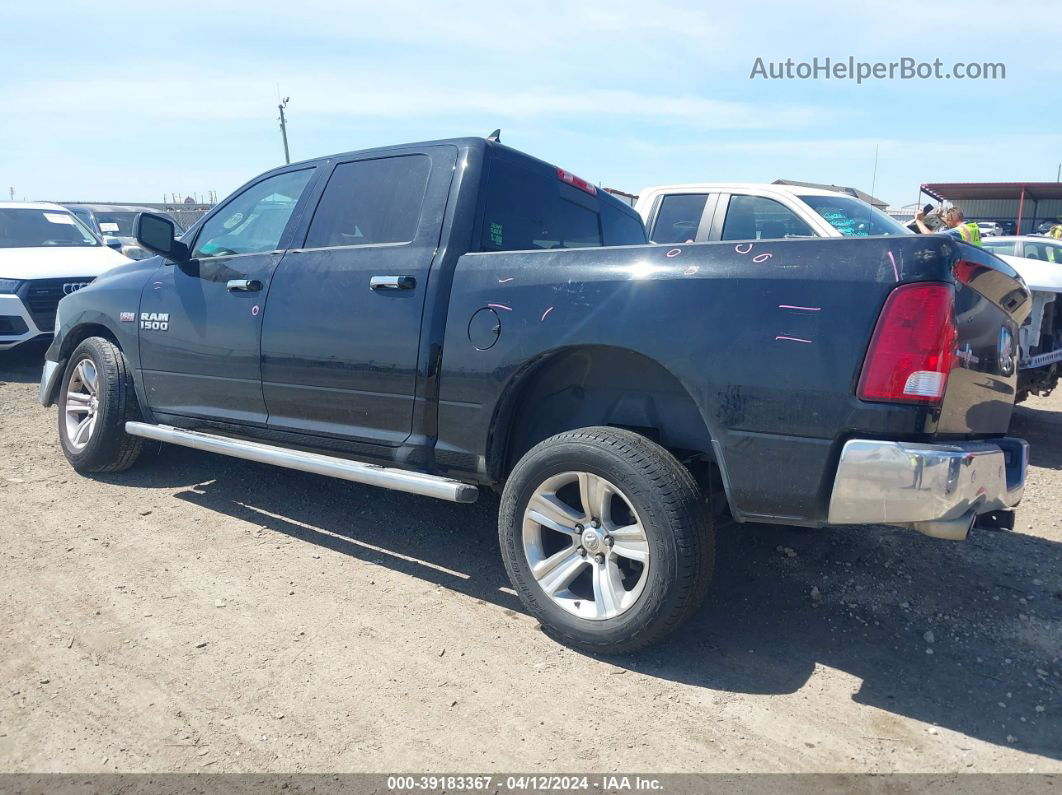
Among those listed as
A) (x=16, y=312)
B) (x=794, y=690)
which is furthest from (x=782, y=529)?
(x=16, y=312)

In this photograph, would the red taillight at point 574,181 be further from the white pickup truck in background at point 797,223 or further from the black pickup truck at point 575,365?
the white pickup truck in background at point 797,223

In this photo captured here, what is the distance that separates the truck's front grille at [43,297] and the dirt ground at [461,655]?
15.0ft

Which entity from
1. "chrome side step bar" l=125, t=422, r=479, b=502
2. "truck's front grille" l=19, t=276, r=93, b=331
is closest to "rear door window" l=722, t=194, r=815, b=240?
"chrome side step bar" l=125, t=422, r=479, b=502

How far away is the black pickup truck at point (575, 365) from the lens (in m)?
2.54

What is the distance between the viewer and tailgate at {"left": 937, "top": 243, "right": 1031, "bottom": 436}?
2.61 metres

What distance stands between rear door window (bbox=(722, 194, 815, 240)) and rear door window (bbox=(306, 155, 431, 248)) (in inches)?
137

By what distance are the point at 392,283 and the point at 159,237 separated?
6.07 ft

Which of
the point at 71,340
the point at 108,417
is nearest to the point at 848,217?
the point at 108,417

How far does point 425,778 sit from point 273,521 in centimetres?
244

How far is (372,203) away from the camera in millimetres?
4008

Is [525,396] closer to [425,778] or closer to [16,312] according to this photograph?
[425,778]

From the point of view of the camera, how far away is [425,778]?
2.37 m

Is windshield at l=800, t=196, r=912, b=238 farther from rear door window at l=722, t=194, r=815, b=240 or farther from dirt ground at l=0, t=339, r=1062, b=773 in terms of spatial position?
dirt ground at l=0, t=339, r=1062, b=773

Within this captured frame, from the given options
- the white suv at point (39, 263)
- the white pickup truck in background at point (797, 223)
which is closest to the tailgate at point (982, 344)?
the white pickup truck in background at point (797, 223)
